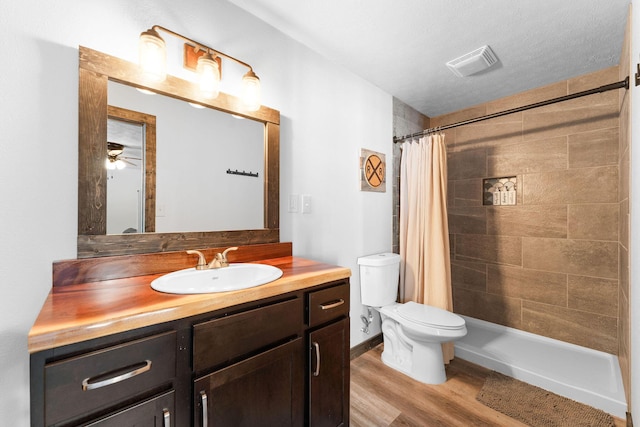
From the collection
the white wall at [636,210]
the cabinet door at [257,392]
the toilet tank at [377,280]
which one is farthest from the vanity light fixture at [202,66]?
the white wall at [636,210]

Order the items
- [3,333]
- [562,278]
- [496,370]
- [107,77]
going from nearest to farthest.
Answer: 1. [3,333]
2. [107,77]
3. [496,370]
4. [562,278]

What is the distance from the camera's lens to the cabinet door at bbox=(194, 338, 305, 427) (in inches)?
33.2

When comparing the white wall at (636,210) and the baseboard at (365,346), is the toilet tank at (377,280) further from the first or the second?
the white wall at (636,210)

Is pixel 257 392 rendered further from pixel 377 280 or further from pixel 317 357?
pixel 377 280

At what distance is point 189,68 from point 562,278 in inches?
120

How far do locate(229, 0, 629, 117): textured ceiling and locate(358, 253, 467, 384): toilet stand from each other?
59.4 inches

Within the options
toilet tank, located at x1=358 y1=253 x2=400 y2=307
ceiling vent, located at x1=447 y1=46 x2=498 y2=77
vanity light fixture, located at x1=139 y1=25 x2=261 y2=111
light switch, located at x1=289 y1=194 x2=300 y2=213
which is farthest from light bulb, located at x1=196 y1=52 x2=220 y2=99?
ceiling vent, located at x1=447 y1=46 x2=498 y2=77

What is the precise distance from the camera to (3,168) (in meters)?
0.92

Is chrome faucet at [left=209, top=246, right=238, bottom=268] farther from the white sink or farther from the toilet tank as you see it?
the toilet tank

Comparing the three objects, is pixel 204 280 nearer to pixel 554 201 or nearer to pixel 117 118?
pixel 117 118

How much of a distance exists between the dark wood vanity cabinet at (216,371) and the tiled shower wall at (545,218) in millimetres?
2021

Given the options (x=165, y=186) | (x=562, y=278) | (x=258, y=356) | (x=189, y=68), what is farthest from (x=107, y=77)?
(x=562, y=278)

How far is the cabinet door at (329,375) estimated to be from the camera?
1.14 meters

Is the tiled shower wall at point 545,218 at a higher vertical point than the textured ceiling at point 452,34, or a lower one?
lower
